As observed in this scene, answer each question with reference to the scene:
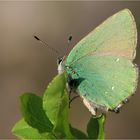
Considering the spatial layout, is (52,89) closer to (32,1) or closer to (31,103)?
(31,103)

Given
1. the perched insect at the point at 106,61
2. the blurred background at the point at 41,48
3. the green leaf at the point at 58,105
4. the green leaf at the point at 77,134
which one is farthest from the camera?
the blurred background at the point at 41,48

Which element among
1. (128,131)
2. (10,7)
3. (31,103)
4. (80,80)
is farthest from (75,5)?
(31,103)

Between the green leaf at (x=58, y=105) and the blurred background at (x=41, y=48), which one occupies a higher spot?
the green leaf at (x=58, y=105)

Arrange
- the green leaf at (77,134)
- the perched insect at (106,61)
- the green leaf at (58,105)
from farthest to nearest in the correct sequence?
1. the perched insect at (106,61)
2. the green leaf at (77,134)
3. the green leaf at (58,105)

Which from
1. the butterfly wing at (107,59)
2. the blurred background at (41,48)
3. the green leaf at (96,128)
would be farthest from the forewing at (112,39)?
the blurred background at (41,48)

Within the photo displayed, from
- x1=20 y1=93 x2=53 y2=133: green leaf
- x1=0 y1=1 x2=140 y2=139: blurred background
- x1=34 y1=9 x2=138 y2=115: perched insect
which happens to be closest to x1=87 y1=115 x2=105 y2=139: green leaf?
x1=20 y1=93 x2=53 y2=133: green leaf

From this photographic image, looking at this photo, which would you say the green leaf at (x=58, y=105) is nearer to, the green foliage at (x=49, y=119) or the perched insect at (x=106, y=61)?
the green foliage at (x=49, y=119)

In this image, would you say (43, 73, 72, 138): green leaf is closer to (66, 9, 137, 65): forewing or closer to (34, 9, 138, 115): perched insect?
(34, 9, 138, 115): perched insect
